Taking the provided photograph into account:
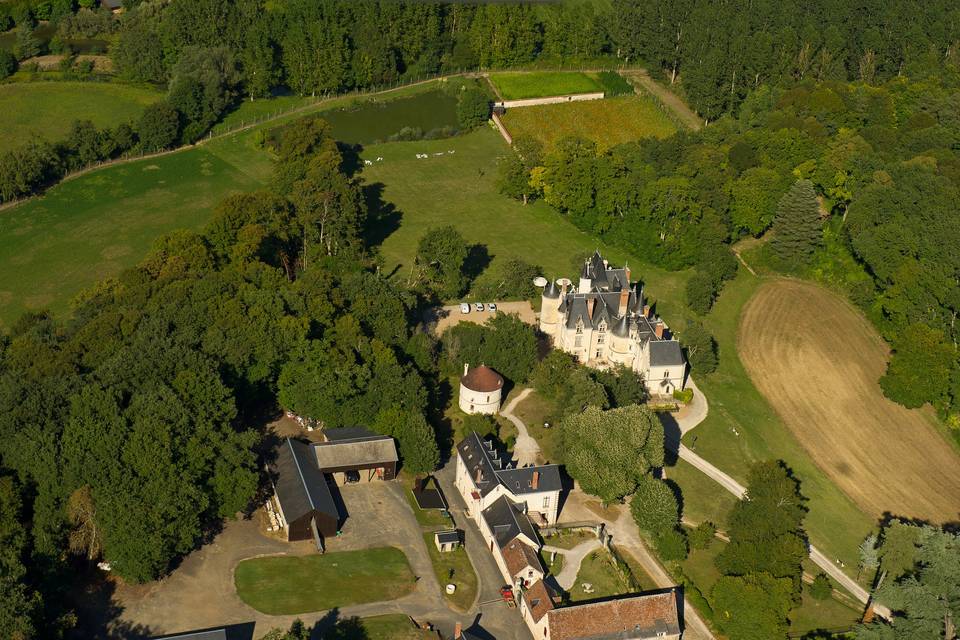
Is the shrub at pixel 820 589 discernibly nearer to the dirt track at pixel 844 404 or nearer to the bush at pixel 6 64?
the dirt track at pixel 844 404

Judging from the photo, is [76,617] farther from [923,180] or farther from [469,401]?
[923,180]

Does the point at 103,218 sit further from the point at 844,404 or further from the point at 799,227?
the point at 844,404

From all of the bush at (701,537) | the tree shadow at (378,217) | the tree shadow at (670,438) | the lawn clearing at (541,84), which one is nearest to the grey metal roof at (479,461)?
the bush at (701,537)

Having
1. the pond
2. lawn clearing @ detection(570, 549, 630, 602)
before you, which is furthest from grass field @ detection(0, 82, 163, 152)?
lawn clearing @ detection(570, 549, 630, 602)

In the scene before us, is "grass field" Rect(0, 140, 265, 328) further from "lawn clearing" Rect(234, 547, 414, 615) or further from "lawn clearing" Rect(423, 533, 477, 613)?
"lawn clearing" Rect(423, 533, 477, 613)

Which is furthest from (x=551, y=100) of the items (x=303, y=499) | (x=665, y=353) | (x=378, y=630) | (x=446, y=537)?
(x=378, y=630)

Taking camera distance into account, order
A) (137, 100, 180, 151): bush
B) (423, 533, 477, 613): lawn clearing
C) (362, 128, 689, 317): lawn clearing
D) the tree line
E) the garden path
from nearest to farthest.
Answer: the tree line < (423, 533, 477, 613): lawn clearing < the garden path < (362, 128, 689, 317): lawn clearing < (137, 100, 180, 151): bush

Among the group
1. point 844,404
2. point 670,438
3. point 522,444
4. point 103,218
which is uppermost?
point 103,218
